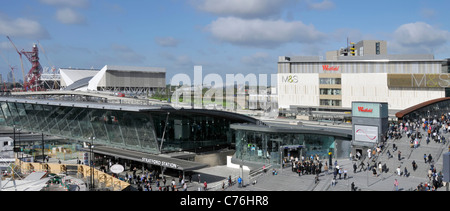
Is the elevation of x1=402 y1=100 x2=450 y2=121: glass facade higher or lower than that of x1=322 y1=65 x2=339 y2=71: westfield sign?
lower

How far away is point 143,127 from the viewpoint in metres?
35.6

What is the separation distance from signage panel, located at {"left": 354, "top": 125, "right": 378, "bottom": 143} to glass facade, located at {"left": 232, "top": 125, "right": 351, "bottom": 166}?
1320 mm

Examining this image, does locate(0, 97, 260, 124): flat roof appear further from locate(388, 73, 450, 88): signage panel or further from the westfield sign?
locate(388, 73, 450, 88): signage panel

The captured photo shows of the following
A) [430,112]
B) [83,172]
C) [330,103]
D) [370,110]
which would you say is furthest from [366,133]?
[330,103]

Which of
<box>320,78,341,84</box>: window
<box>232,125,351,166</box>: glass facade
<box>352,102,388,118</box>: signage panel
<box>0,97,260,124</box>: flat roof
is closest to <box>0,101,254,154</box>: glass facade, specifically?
<box>0,97,260,124</box>: flat roof

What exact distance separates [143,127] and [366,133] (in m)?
20.2

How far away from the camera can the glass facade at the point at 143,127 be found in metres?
35.4

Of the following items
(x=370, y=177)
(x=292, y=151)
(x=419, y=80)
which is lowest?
(x=370, y=177)

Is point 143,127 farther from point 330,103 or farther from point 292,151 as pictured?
point 330,103

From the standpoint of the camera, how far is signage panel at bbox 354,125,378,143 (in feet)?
109

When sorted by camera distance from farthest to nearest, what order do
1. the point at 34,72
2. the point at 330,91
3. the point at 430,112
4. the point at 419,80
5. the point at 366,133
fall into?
the point at 34,72 → the point at 330,91 → the point at 419,80 → the point at 430,112 → the point at 366,133

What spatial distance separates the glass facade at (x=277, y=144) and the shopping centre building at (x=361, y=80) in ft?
86.9

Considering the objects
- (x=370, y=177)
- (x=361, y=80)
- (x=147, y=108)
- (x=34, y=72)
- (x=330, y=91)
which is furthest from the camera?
(x=34, y=72)
